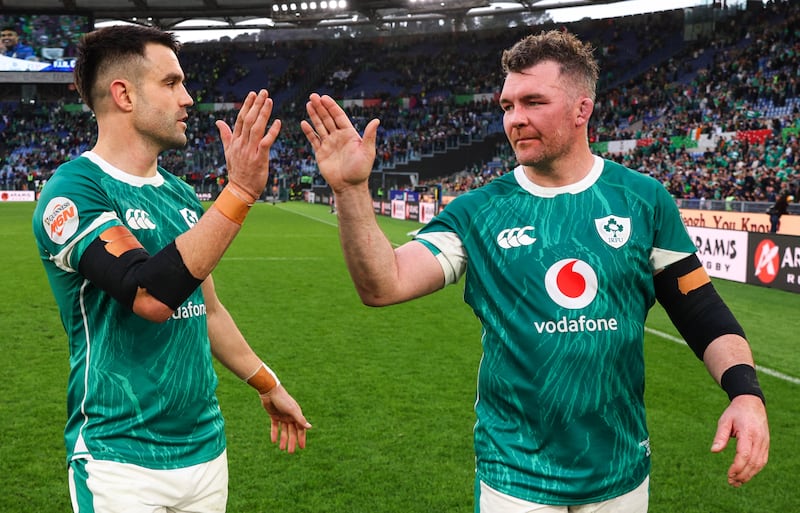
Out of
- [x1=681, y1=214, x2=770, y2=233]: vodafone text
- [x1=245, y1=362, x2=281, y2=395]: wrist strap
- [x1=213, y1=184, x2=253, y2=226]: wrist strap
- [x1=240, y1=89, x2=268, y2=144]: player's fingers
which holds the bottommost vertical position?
[x1=681, y1=214, x2=770, y2=233]: vodafone text

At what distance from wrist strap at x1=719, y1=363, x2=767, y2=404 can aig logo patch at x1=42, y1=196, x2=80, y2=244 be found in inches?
83.2

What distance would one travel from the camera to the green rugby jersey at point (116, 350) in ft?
8.32

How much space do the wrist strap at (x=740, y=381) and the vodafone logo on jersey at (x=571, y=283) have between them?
485mm

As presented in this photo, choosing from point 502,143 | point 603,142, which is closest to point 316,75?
point 502,143

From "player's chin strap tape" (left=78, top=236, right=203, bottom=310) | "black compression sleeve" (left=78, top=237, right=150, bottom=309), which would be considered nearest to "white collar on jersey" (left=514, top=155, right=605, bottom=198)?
"player's chin strap tape" (left=78, top=236, right=203, bottom=310)

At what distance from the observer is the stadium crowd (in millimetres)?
29375

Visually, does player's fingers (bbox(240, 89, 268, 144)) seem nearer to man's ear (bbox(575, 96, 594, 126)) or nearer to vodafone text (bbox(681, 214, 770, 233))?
man's ear (bbox(575, 96, 594, 126))

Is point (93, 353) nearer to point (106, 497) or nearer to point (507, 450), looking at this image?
point (106, 497)

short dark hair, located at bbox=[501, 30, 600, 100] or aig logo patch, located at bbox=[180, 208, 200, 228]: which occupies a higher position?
short dark hair, located at bbox=[501, 30, 600, 100]

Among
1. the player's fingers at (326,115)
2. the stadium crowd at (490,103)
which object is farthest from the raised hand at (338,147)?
the stadium crowd at (490,103)

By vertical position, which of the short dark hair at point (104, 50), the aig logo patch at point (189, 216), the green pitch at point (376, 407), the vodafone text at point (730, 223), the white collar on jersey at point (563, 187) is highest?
the short dark hair at point (104, 50)

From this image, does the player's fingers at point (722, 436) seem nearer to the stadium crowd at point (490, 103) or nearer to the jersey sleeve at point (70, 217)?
the jersey sleeve at point (70, 217)

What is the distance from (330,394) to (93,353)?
4.87 m

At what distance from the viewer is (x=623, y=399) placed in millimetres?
2580
